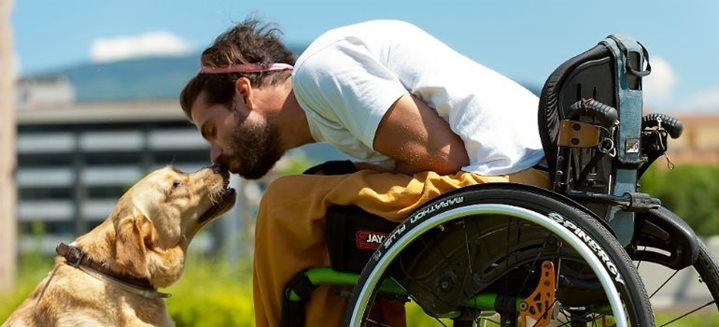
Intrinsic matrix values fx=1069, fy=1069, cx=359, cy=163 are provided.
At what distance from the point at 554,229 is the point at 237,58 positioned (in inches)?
58.3

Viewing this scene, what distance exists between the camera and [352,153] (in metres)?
3.52

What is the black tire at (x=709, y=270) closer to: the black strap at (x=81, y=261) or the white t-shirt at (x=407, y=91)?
the white t-shirt at (x=407, y=91)

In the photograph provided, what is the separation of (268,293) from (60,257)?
1263mm

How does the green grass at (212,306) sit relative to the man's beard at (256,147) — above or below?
below

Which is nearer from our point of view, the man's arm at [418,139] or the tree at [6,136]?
the man's arm at [418,139]

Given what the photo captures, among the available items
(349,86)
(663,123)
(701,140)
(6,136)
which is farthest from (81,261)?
(701,140)

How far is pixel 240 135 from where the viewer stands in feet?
12.2

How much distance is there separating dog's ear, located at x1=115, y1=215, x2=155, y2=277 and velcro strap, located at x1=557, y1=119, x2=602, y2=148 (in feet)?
6.35

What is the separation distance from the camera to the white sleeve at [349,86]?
315 centimetres

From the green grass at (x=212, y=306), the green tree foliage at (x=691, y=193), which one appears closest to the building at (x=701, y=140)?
the green tree foliage at (x=691, y=193)

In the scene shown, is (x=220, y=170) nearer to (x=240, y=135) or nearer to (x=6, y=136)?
(x=240, y=135)

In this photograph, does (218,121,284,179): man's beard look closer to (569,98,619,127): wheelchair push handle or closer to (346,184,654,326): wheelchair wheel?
(346,184,654,326): wheelchair wheel

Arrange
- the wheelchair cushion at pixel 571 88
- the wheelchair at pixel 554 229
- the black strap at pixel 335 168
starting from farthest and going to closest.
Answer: the black strap at pixel 335 168, the wheelchair cushion at pixel 571 88, the wheelchair at pixel 554 229

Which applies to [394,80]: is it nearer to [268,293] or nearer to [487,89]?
[487,89]
